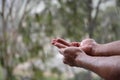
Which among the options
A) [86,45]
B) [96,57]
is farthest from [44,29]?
[96,57]

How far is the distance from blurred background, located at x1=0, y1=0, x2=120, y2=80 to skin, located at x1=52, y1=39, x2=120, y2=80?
126cm

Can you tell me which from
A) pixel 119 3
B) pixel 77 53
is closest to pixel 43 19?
pixel 119 3

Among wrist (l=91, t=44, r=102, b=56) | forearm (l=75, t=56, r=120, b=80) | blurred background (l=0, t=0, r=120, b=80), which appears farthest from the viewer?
blurred background (l=0, t=0, r=120, b=80)

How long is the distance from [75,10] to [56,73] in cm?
55

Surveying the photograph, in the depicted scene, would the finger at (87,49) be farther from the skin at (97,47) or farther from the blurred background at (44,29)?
the blurred background at (44,29)

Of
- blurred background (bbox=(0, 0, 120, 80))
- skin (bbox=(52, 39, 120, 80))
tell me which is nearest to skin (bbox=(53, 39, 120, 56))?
skin (bbox=(52, 39, 120, 80))

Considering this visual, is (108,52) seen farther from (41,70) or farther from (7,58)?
(41,70)

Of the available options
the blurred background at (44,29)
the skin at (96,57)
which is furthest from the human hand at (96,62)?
the blurred background at (44,29)

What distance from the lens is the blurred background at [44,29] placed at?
230 cm

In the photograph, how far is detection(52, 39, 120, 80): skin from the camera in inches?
29.0

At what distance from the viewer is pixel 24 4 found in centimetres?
233

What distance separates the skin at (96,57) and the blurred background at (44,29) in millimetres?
1261

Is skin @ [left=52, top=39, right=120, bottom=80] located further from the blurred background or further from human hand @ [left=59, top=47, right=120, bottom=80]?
the blurred background

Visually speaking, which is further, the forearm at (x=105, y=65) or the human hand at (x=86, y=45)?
the human hand at (x=86, y=45)
